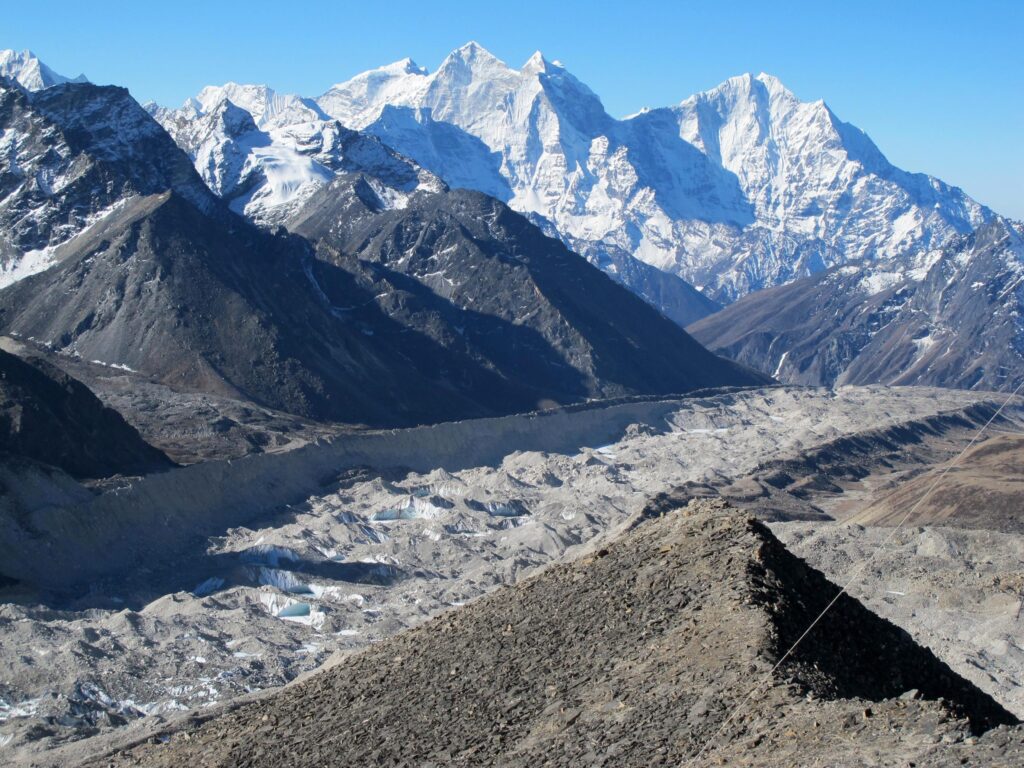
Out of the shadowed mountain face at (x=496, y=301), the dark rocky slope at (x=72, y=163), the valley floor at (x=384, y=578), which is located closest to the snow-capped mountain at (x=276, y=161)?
the shadowed mountain face at (x=496, y=301)

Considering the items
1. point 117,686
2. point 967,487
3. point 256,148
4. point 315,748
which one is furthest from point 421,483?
point 256,148

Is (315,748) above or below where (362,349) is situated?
below

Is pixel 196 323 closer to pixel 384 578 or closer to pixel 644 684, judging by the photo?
pixel 384 578

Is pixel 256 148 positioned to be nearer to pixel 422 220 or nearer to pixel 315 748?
pixel 422 220

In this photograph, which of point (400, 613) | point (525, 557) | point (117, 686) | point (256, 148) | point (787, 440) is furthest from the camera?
point (256, 148)

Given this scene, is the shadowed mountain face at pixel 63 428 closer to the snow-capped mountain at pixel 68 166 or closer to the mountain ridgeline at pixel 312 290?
the mountain ridgeline at pixel 312 290
